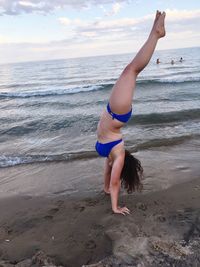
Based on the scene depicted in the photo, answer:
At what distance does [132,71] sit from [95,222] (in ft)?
6.06

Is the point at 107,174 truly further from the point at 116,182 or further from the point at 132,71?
the point at 132,71

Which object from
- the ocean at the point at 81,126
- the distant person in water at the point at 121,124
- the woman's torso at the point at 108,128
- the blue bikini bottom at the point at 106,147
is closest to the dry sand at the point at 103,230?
the distant person in water at the point at 121,124

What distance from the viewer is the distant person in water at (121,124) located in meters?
4.26

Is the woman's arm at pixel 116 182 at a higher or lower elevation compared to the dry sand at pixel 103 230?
higher

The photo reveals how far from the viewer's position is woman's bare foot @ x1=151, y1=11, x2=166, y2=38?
424cm

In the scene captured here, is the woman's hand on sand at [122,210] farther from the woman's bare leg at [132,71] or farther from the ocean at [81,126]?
the ocean at [81,126]

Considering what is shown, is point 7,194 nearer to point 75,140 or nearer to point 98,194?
point 98,194

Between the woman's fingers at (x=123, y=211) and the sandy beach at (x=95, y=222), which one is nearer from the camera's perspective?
the sandy beach at (x=95, y=222)

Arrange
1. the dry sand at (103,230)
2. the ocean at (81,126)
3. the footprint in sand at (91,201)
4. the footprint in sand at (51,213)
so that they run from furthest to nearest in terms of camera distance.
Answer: the ocean at (81,126)
the footprint in sand at (91,201)
the footprint in sand at (51,213)
the dry sand at (103,230)

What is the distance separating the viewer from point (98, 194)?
564cm

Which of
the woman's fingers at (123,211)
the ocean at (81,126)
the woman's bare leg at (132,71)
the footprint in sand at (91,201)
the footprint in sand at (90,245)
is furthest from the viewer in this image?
the ocean at (81,126)

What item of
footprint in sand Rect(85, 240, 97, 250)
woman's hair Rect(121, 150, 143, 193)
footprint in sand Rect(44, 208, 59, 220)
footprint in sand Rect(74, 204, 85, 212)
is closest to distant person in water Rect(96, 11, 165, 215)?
woman's hair Rect(121, 150, 143, 193)

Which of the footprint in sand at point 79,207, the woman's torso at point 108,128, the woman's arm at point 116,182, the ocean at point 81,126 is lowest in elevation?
the ocean at point 81,126

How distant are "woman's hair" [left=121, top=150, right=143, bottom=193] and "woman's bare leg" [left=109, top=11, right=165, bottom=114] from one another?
815 millimetres
